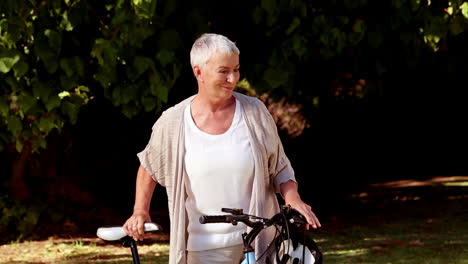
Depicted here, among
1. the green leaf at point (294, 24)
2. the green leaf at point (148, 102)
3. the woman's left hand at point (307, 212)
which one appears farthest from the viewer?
the green leaf at point (294, 24)

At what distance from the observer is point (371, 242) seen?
1130cm

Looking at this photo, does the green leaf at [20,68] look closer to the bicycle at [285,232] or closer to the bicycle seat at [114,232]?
the bicycle seat at [114,232]

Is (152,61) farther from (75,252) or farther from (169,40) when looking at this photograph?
(75,252)

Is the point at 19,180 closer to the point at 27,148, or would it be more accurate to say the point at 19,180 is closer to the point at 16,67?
the point at 27,148

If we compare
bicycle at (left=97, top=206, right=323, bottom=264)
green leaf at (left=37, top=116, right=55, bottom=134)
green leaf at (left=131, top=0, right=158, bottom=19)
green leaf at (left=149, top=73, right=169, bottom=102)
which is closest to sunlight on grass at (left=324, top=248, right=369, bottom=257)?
green leaf at (left=149, top=73, right=169, bottom=102)

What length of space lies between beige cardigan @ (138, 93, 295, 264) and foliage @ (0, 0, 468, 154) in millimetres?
4524

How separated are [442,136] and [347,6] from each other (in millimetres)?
10975

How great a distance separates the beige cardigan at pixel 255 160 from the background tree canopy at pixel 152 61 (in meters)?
4.53

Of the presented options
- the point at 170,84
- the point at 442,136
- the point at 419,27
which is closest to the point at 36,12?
the point at 170,84

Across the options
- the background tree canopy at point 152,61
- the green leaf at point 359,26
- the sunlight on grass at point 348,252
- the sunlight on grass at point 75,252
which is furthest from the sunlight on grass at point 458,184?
the green leaf at point 359,26

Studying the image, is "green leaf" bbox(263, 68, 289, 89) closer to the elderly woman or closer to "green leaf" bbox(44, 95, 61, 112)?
"green leaf" bbox(44, 95, 61, 112)

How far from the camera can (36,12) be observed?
9367 mm

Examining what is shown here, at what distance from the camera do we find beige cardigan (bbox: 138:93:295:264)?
420 cm

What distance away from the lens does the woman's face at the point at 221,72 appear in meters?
4.08
